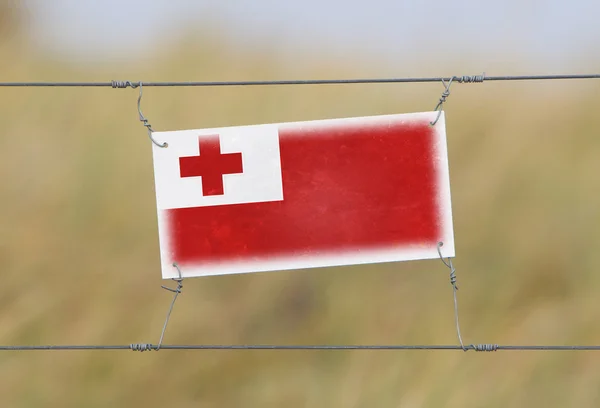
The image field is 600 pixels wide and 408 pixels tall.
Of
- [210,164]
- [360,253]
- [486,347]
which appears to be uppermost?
[210,164]

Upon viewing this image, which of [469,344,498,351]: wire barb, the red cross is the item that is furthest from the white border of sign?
[469,344,498,351]: wire barb

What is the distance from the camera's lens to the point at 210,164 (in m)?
1.35

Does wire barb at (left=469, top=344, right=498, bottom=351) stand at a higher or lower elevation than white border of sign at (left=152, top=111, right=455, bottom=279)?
lower

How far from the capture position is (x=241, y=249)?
4.38 feet

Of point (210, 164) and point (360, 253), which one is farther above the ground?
point (210, 164)

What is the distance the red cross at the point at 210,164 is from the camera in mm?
1342

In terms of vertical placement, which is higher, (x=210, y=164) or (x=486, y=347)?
(x=210, y=164)

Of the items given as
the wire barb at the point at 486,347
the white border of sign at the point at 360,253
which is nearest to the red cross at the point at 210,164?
the white border of sign at the point at 360,253

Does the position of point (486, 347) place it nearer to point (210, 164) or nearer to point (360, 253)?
point (360, 253)

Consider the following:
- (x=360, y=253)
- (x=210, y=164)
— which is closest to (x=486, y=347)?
(x=360, y=253)

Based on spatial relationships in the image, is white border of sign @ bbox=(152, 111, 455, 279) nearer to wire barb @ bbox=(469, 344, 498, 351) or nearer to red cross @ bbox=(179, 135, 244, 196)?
red cross @ bbox=(179, 135, 244, 196)

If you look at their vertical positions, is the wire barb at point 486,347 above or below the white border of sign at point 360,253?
below

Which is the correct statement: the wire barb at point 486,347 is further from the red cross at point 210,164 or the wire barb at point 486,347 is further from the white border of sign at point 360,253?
the red cross at point 210,164

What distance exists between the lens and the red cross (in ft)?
4.40
